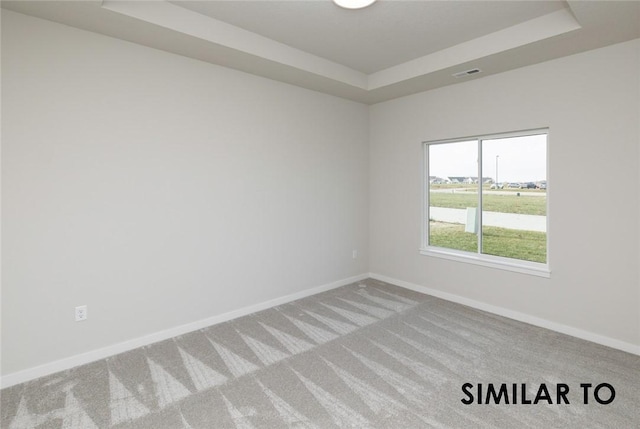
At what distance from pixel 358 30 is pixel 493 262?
8.96ft

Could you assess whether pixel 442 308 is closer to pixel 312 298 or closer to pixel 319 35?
pixel 312 298

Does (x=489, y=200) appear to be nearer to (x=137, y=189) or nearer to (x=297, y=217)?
(x=297, y=217)

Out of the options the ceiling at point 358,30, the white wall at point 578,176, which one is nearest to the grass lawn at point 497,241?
the white wall at point 578,176

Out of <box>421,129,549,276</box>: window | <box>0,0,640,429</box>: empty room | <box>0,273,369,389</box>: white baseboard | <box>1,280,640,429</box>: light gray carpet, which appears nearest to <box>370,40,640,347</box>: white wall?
<box>0,0,640,429</box>: empty room

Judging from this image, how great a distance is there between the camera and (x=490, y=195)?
Answer: 151 inches

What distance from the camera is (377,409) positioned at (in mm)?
2104

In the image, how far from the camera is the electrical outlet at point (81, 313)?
2.64 metres

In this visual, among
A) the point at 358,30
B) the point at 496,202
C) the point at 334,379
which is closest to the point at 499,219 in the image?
the point at 496,202

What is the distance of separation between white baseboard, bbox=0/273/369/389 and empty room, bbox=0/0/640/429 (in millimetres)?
14

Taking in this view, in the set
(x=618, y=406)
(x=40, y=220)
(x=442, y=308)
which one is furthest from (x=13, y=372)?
(x=618, y=406)

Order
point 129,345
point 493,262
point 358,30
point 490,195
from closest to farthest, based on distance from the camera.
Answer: point 129,345
point 358,30
point 493,262
point 490,195

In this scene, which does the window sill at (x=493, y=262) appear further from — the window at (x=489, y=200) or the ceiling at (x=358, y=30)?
the ceiling at (x=358, y=30)

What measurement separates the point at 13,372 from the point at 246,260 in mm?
1945

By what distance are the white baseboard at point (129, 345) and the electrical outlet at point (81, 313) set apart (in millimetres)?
276
